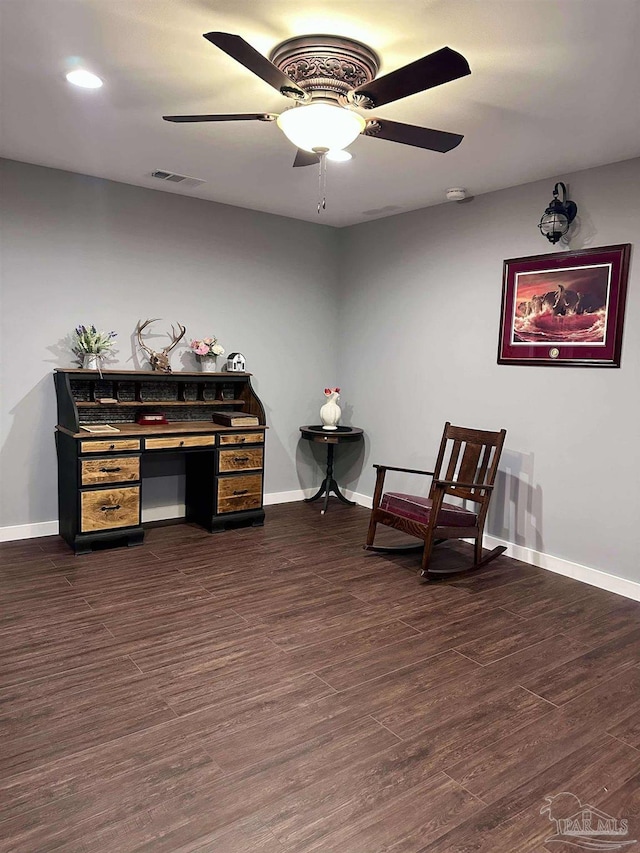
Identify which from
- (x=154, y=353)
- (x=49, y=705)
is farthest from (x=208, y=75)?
(x=49, y=705)

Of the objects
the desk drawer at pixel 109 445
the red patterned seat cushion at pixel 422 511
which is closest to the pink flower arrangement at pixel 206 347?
the desk drawer at pixel 109 445

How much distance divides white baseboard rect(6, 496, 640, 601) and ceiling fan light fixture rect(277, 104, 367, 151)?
3016 mm

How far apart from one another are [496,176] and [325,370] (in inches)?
97.3

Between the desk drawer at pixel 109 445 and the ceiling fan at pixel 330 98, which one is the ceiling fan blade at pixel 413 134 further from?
the desk drawer at pixel 109 445

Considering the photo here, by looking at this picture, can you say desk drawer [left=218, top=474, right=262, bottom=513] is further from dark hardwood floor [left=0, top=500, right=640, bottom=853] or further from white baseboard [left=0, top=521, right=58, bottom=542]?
white baseboard [left=0, top=521, right=58, bottom=542]

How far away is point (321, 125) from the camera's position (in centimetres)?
251

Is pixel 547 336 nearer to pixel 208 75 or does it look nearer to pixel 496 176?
pixel 496 176

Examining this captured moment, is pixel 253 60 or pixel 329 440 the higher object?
pixel 253 60

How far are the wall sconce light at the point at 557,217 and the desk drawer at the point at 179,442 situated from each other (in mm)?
2744

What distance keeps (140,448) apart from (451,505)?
7.22 ft

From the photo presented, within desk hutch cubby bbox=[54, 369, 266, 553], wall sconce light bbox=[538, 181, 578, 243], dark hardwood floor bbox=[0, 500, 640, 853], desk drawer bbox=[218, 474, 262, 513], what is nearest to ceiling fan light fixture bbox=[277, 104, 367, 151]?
wall sconce light bbox=[538, 181, 578, 243]

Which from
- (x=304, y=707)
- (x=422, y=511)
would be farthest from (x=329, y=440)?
(x=304, y=707)

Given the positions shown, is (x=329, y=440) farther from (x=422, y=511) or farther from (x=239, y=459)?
(x=422, y=511)

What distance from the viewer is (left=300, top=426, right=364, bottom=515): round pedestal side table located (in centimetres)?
540
